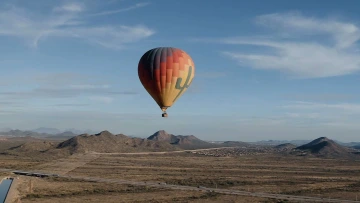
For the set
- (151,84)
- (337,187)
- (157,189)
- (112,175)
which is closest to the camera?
(151,84)

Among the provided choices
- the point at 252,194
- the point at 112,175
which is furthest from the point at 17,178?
the point at 252,194

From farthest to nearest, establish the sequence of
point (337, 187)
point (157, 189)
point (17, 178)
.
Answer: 1. point (17, 178)
2. point (337, 187)
3. point (157, 189)

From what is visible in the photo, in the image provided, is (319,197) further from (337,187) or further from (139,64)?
(139,64)

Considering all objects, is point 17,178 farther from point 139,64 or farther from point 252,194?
point 252,194

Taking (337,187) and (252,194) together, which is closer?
(252,194)

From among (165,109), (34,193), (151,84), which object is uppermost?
(151,84)

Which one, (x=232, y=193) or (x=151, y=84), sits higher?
(x=151, y=84)
